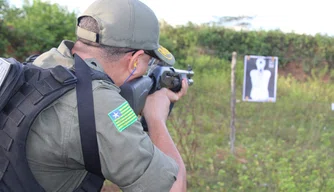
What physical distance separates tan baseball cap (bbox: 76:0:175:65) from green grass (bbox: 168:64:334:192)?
2.68 meters

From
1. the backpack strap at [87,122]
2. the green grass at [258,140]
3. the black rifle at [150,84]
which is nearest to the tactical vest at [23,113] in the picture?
the backpack strap at [87,122]

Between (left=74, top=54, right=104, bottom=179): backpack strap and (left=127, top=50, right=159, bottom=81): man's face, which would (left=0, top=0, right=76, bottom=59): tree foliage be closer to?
(left=127, top=50, right=159, bottom=81): man's face

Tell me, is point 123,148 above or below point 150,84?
below

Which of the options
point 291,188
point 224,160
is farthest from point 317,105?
point 291,188

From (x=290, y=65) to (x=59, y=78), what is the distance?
18970 mm

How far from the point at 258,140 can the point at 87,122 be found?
583 cm

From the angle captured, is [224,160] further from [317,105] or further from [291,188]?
[317,105]

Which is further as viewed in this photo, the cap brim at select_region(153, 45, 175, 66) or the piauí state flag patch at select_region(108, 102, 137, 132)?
the cap brim at select_region(153, 45, 175, 66)

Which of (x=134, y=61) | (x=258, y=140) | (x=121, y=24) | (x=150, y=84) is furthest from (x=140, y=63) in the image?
(x=258, y=140)

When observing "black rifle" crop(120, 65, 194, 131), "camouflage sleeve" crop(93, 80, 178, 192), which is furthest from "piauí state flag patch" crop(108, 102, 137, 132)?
"black rifle" crop(120, 65, 194, 131)

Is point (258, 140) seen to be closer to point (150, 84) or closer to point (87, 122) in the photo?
point (150, 84)

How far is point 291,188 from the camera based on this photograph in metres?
3.59

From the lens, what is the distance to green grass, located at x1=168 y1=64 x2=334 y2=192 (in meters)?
4.27

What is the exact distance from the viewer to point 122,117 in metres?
1.17
